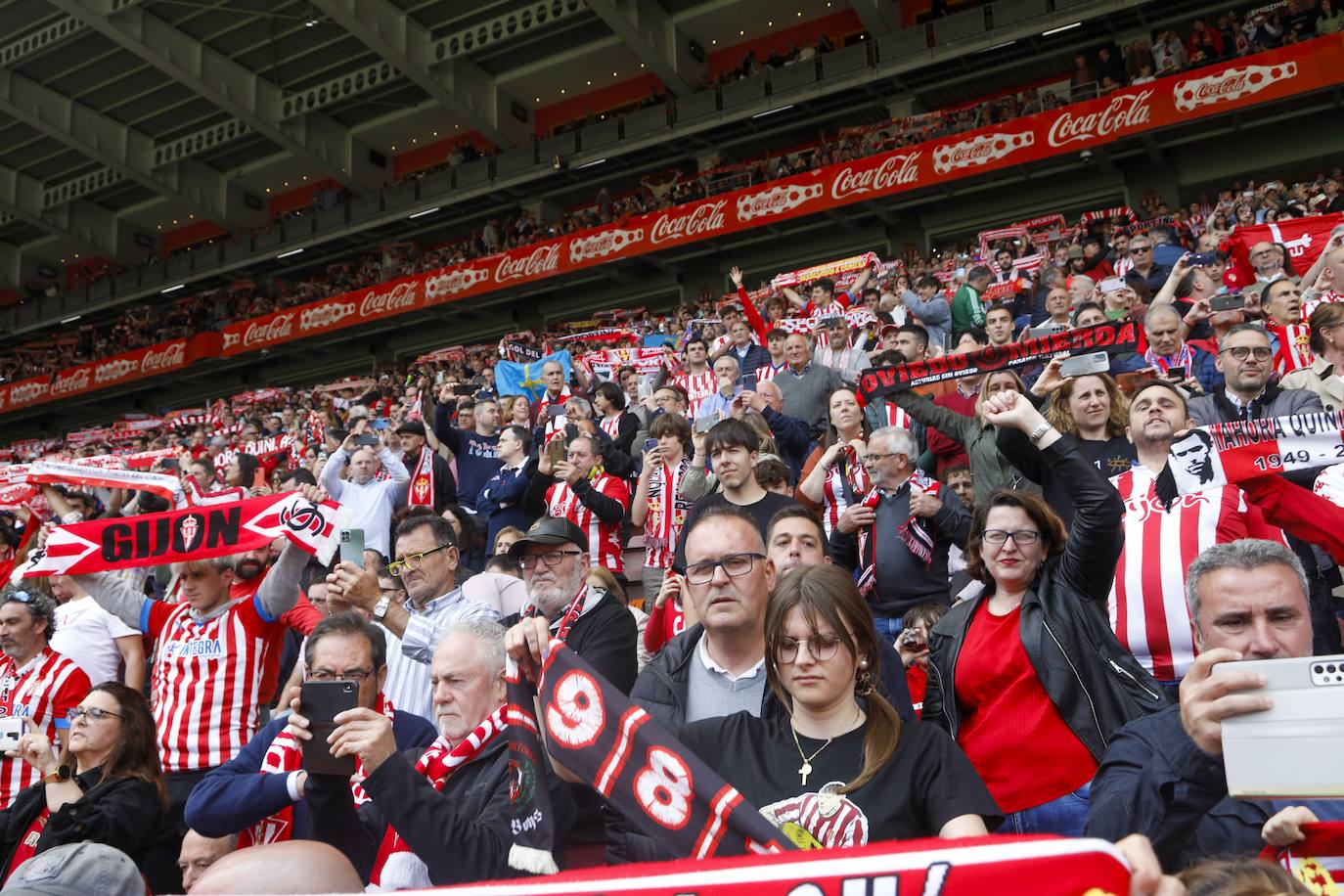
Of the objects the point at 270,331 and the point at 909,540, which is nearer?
the point at 909,540

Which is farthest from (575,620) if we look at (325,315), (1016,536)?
(325,315)

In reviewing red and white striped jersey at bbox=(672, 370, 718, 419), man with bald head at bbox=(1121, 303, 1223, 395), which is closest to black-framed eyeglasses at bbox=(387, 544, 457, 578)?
man with bald head at bbox=(1121, 303, 1223, 395)

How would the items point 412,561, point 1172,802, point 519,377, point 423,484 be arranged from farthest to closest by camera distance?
point 519,377 → point 423,484 → point 412,561 → point 1172,802

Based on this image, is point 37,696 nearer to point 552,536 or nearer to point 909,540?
point 552,536

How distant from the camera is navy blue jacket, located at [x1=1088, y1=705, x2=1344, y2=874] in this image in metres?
1.74

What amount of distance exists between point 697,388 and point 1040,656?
20.5 feet

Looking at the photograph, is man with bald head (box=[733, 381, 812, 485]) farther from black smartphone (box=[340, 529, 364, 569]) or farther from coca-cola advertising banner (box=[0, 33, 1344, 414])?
coca-cola advertising banner (box=[0, 33, 1344, 414])

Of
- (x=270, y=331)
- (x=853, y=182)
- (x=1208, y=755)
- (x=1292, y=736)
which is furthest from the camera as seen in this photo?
(x=270, y=331)

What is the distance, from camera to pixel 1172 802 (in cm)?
178

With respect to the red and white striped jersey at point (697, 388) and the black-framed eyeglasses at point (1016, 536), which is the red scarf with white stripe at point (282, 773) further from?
the red and white striped jersey at point (697, 388)

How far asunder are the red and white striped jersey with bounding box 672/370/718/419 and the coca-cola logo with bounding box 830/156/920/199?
11019 millimetres

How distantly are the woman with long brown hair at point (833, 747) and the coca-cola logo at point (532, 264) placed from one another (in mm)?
21310

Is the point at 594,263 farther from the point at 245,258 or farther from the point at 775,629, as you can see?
the point at 775,629

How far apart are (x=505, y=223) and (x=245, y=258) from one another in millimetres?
8170
